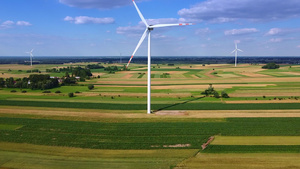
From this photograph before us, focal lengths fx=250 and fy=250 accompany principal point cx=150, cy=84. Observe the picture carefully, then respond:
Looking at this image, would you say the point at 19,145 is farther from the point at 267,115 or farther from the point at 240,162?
the point at 267,115

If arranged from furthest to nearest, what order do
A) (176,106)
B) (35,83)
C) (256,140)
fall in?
(35,83) < (176,106) < (256,140)

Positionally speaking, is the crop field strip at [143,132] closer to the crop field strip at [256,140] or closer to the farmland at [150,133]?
the farmland at [150,133]

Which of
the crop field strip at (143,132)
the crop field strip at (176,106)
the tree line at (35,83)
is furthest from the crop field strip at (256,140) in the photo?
the tree line at (35,83)

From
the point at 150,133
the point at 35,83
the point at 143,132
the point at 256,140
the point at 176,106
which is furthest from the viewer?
the point at 35,83

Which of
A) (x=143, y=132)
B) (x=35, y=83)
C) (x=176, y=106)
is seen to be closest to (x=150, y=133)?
(x=143, y=132)

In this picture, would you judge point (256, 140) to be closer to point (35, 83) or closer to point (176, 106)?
point (176, 106)

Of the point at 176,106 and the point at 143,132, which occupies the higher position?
the point at 176,106

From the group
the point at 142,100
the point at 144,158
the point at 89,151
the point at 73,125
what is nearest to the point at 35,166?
the point at 89,151

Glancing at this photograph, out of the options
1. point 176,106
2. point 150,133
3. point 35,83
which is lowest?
point 150,133

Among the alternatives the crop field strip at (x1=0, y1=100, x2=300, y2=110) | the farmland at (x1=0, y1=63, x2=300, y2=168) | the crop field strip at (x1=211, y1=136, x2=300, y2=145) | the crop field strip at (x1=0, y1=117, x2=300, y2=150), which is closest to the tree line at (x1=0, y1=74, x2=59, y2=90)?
the farmland at (x1=0, y1=63, x2=300, y2=168)

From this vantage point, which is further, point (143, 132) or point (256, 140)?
point (143, 132)

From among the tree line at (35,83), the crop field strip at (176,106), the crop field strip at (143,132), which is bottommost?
the crop field strip at (143,132)
